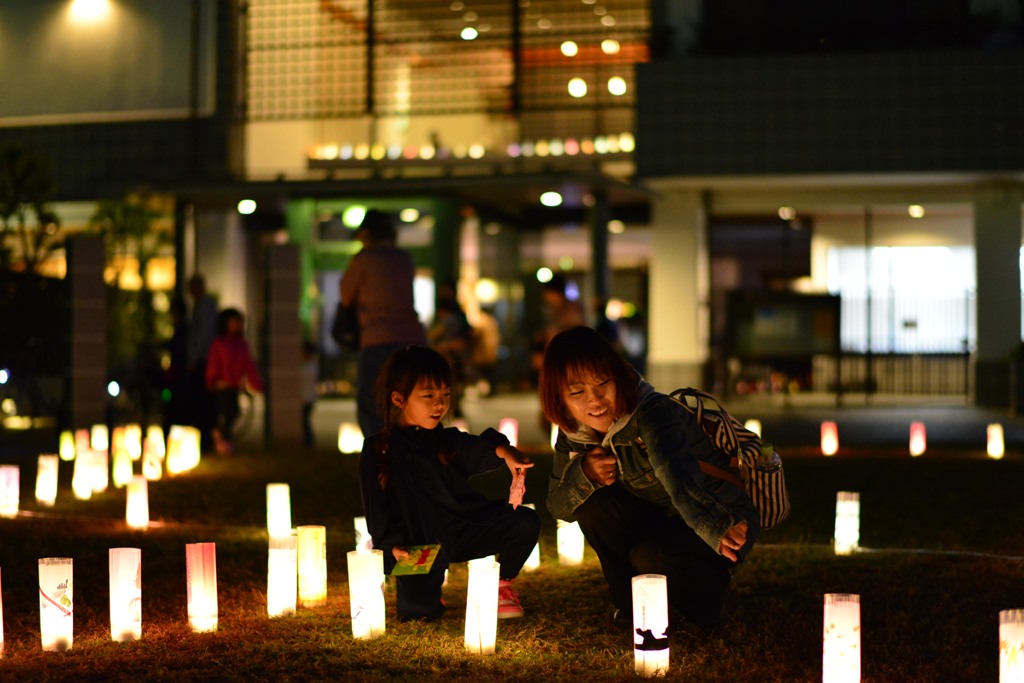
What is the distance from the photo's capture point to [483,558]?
6000 mm

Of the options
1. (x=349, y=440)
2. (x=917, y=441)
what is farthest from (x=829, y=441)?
(x=349, y=440)

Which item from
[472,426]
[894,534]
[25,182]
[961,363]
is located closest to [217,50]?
[25,182]

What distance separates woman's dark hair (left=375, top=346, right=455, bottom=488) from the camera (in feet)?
20.3

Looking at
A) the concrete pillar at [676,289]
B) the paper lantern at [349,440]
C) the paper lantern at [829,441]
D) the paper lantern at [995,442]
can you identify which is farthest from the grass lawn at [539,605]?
the concrete pillar at [676,289]

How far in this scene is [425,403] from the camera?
20.2 ft

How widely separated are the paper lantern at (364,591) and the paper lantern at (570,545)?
194cm

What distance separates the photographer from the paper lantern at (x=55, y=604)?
18.3 ft

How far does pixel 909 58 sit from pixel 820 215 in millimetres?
3989

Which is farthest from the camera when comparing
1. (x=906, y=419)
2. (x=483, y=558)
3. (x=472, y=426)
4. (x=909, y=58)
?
(x=909, y=58)

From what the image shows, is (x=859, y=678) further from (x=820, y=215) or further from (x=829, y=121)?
(x=820, y=215)

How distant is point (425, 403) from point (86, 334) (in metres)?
10.9

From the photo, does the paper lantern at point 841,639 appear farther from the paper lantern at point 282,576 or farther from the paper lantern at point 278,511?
the paper lantern at point 278,511

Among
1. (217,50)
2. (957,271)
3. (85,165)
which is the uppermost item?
(217,50)

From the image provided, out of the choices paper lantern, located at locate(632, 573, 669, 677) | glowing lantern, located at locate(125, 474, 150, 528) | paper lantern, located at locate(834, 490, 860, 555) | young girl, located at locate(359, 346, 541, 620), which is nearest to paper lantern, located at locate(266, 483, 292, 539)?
glowing lantern, located at locate(125, 474, 150, 528)
